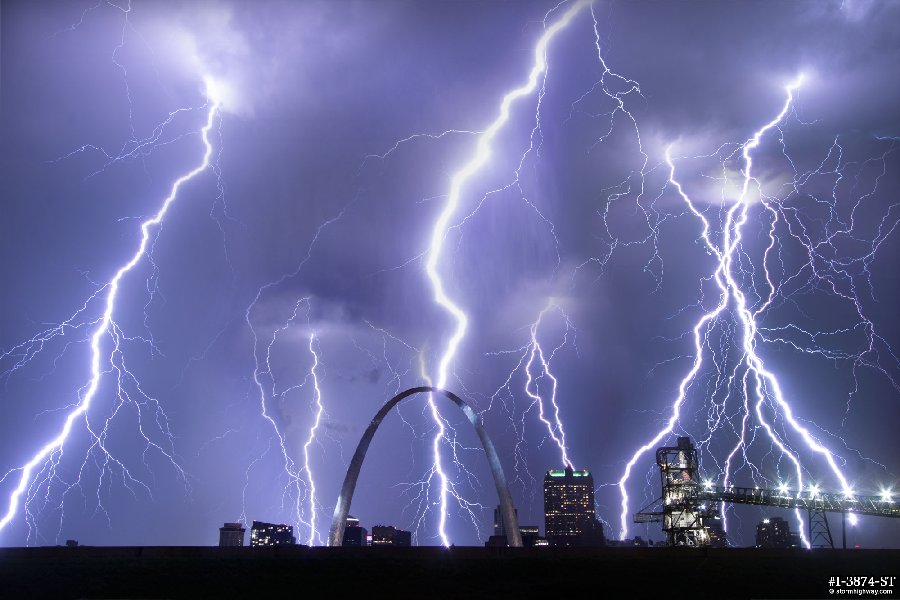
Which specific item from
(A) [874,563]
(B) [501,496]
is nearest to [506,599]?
(A) [874,563]

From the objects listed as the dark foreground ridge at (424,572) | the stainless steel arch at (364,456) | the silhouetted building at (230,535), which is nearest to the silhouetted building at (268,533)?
the silhouetted building at (230,535)

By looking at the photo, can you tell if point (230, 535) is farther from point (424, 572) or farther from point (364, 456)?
point (424, 572)

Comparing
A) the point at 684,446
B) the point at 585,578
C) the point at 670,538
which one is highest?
the point at 684,446

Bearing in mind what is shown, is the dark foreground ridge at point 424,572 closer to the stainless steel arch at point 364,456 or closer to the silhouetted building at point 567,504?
the stainless steel arch at point 364,456

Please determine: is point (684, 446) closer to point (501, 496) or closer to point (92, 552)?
point (501, 496)

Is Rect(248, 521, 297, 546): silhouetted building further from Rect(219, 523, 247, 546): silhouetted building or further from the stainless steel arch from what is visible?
the stainless steel arch

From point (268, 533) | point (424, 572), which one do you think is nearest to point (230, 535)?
point (268, 533)
